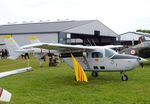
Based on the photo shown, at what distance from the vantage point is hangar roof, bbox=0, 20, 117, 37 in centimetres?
5566

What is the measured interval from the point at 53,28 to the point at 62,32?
3.50 meters

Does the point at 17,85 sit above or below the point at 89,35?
below

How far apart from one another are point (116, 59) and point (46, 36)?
4014cm

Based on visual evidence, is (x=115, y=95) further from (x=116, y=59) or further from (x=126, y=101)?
(x=116, y=59)

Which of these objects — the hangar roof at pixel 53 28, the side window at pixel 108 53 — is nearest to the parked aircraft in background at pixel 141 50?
the side window at pixel 108 53

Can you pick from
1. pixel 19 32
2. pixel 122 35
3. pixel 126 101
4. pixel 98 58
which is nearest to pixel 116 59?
pixel 98 58

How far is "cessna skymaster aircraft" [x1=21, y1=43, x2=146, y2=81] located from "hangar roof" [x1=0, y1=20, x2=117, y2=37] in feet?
123

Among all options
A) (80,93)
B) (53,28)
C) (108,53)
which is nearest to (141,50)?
(108,53)

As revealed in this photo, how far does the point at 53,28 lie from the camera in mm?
56281

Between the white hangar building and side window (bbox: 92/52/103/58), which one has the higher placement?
the white hangar building

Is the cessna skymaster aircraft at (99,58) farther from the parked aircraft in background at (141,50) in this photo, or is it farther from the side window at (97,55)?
the parked aircraft in background at (141,50)

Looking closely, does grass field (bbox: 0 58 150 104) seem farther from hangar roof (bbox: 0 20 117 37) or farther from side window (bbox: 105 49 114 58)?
hangar roof (bbox: 0 20 117 37)

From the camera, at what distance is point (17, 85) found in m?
14.5

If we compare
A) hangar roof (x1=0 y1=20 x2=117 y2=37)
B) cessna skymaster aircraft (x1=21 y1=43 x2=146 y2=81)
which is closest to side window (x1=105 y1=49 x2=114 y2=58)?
cessna skymaster aircraft (x1=21 y1=43 x2=146 y2=81)
